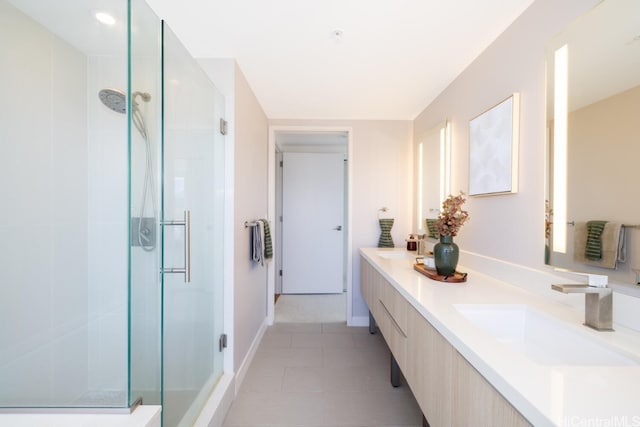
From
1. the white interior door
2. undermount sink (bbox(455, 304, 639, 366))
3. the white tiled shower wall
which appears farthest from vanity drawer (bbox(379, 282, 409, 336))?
the white interior door

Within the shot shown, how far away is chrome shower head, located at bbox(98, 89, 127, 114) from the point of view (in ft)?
4.40

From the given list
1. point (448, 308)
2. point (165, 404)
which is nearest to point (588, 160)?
point (448, 308)

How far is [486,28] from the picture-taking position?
141 cm

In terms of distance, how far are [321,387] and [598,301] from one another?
159 cm

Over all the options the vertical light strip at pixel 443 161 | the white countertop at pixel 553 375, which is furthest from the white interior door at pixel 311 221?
the white countertop at pixel 553 375

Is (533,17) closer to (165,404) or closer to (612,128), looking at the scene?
(612,128)

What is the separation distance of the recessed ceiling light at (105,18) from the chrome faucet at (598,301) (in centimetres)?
209

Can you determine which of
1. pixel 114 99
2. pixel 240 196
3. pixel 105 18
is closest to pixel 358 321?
pixel 240 196

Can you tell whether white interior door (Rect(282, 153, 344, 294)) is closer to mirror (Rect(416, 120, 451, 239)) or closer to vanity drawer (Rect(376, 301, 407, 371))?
mirror (Rect(416, 120, 451, 239))

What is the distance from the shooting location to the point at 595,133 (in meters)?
0.94

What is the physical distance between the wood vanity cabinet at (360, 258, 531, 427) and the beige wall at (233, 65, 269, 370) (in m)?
1.07

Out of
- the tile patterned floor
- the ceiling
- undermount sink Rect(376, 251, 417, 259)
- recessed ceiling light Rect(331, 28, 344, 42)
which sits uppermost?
the ceiling

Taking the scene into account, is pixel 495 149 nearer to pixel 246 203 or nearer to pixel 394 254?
pixel 394 254

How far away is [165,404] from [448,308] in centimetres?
129
